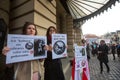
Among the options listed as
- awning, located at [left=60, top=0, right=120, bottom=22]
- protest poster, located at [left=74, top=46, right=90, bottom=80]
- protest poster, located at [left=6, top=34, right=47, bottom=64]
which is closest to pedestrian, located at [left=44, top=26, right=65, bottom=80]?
protest poster, located at [left=6, top=34, right=47, bottom=64]

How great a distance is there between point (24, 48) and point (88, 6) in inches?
345

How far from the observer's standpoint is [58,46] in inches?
133

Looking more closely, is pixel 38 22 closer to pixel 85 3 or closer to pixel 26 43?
pixel 26 43

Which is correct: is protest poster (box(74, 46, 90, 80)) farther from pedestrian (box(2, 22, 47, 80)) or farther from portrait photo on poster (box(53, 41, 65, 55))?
pedestrian (box(2, 22, 47, 80))

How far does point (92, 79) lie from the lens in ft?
22.1

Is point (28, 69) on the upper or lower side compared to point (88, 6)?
lower

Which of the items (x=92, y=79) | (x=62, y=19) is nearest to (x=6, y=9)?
(x=92, y=79)

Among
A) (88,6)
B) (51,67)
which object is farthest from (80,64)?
(88,6)

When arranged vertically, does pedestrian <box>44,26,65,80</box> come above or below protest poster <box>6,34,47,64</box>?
below

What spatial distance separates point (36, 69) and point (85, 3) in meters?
8.28

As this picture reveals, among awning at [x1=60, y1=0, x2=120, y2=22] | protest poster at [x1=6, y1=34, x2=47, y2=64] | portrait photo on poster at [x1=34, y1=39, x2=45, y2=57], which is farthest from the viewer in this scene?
awning at [x1=60, y1=0, x2=120, y2=22]

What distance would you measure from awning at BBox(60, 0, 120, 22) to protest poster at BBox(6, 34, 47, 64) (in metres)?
6.82

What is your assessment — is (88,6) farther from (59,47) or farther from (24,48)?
(24,48)

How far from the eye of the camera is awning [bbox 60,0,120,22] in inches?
384
